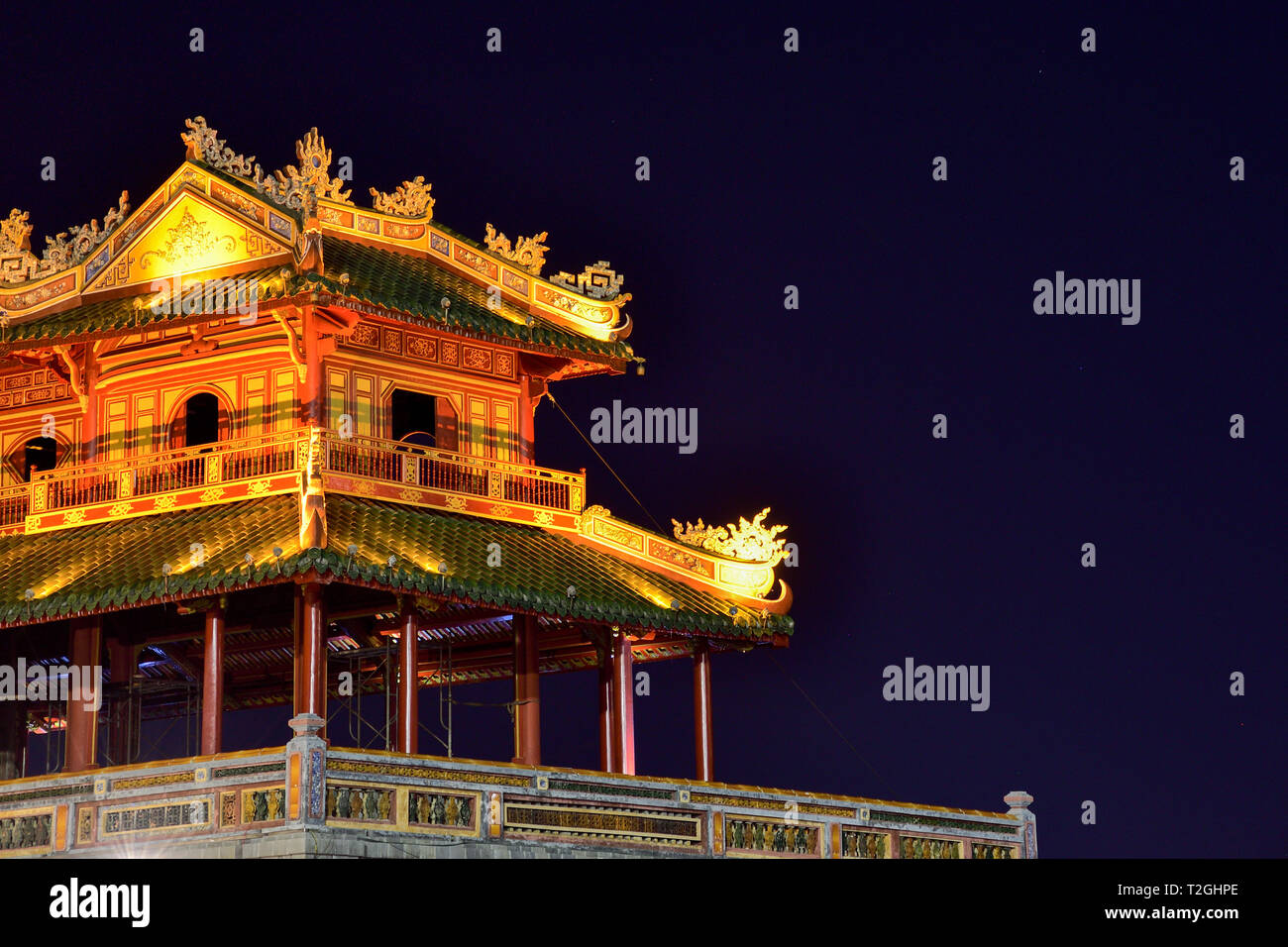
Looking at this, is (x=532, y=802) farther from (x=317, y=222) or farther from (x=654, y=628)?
(x=317, y=222)

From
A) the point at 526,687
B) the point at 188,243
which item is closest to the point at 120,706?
the point at 526,687

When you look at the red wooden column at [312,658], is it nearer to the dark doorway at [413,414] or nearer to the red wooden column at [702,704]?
the dark doorway at [413,414]

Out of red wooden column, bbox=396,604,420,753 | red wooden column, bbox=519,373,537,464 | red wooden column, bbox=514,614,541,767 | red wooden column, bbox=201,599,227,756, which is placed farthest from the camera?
Answer: red wooden column, bbox=519,373,537,464

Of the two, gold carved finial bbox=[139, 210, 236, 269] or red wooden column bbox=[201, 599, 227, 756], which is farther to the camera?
gold carved finial bbox=[139, 210, 236, 269]

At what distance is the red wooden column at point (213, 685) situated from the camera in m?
31.4

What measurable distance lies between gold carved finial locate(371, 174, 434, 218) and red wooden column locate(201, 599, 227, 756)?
8.33 m

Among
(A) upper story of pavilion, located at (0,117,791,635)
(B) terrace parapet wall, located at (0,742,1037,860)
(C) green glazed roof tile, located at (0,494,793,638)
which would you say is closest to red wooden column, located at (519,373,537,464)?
(A) upper story of pavilion, located at (0,117,791,635)

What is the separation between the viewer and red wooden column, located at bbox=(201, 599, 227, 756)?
3142cm

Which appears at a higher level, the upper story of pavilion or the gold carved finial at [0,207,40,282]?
the gold carved finial at [0,207,40,282]

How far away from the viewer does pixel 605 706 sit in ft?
118

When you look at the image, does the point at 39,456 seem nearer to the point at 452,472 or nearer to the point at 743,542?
the point at 452,472

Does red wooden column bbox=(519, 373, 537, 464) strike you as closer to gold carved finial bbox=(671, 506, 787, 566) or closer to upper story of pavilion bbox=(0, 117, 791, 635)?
A: upper story of pavilion bbox=(0, 117, 791, 635)

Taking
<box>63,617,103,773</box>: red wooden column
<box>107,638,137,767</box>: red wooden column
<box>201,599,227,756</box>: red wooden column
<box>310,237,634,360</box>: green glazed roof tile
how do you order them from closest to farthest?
<box>201,599,227,756</box>: red wooden column < <box>63,617,103,773</box>: red wooden column < <box>310,237,634,360</box>: green glazed roof tile < <box>107,638,137,767</box>: red wooden column

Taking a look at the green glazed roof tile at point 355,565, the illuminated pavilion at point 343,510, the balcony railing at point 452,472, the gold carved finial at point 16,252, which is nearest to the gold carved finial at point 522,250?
the illuminated pavilion at point 343,510
